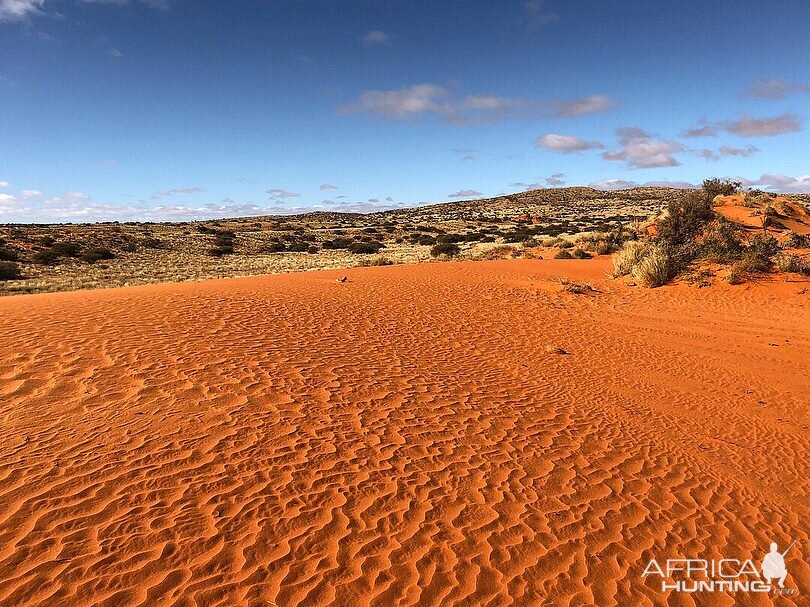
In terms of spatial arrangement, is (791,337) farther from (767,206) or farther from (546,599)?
(767,206)

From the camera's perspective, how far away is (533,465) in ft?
20.3

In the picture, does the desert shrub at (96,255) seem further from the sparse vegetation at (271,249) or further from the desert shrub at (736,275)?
the desert shrub at (736,275)

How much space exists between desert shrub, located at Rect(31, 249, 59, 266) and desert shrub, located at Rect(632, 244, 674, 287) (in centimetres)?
3539

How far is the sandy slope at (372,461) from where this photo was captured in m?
4.17

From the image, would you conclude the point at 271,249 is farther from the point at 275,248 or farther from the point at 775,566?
the point at 775,566

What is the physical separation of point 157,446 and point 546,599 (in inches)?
180

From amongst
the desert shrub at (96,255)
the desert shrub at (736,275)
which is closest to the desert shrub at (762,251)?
the desert shrub at (736,275)

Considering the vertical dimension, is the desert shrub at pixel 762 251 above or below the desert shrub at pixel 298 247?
above

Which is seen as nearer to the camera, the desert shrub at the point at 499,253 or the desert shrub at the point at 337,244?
the desert shrub at the point at 499,253

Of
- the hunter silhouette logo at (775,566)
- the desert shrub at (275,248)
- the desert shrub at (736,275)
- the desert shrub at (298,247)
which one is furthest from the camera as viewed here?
the desert shrub at (298,247)

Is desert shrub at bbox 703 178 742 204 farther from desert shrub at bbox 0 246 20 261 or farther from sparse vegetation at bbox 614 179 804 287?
desert shrub at bbox 0 246 20 261

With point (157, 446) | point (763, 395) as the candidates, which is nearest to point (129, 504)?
point (157, 446)
